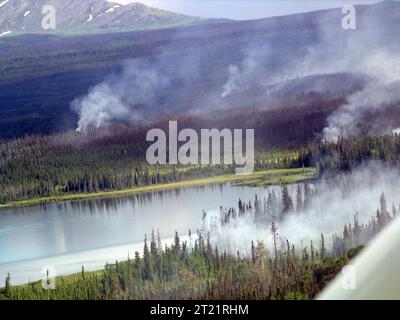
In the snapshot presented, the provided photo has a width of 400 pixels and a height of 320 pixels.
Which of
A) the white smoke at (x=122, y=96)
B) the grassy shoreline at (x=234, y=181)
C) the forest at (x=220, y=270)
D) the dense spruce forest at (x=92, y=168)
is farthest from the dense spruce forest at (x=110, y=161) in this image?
the white smoke at (x=122, y=96)

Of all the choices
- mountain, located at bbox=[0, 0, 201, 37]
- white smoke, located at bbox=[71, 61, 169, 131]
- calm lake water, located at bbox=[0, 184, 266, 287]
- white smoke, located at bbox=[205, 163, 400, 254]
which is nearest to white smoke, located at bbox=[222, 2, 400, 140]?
white smoke, located at bbox=[71, 61, 169, 131]

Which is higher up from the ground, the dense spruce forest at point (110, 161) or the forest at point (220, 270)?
the dense spruce forest at point (110, 161)

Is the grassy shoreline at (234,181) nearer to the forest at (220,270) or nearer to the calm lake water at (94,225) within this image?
the calm lake water at (94,225)

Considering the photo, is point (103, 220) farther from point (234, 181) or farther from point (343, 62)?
point (343, 62)

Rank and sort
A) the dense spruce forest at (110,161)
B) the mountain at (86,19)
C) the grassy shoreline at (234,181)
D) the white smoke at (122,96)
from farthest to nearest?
1. the mountain at (86,19)
2. the white smoke at (122,96)
3. the grassy shoreline at (234,181)
4. the dense spruce forest at (110,161)

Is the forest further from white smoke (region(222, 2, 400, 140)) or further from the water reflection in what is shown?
white smoke (region(222, 2, 400, 140))

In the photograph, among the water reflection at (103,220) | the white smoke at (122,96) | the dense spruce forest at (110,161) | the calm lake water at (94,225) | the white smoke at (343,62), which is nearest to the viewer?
the calm lake water at (94,225)

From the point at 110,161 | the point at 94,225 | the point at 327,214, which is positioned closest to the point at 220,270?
the point at 327,214
